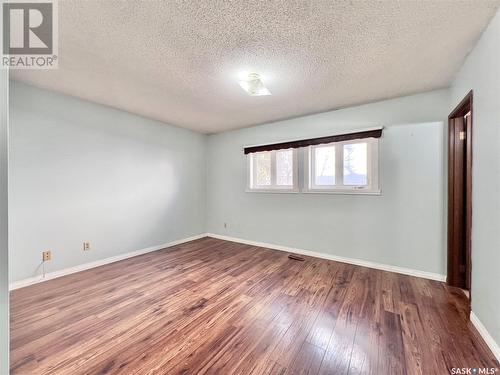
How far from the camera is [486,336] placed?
1497 mm

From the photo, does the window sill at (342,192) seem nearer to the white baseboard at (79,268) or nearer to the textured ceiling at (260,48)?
the textured ceiling at (260,48)

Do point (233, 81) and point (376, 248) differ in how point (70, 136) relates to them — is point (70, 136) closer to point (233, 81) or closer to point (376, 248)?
point (233, 81)

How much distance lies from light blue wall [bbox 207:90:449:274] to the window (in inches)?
7.7

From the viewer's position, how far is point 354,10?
1380mm

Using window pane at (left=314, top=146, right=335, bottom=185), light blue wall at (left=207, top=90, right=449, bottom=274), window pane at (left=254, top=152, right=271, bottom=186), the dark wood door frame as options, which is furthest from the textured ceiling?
window pane at (left=254, top=152, right=271, bottom=186)

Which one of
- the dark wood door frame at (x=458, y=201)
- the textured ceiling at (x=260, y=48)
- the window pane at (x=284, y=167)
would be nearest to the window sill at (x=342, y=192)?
the window pane at (x=284, y=167)

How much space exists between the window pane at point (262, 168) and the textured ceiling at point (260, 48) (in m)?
1.43

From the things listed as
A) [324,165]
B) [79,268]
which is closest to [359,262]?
[324,165]

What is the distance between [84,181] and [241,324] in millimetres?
2816

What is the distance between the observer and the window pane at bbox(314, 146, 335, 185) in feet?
10.9

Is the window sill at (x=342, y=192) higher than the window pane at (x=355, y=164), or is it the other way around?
the window pane at (x=355, y=164)

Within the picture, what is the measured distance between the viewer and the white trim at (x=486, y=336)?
1366 millimetres

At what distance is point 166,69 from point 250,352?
2.58m

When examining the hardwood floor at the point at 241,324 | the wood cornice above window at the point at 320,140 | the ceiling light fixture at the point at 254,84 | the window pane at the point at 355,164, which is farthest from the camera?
the window pane at the point at 355,164
